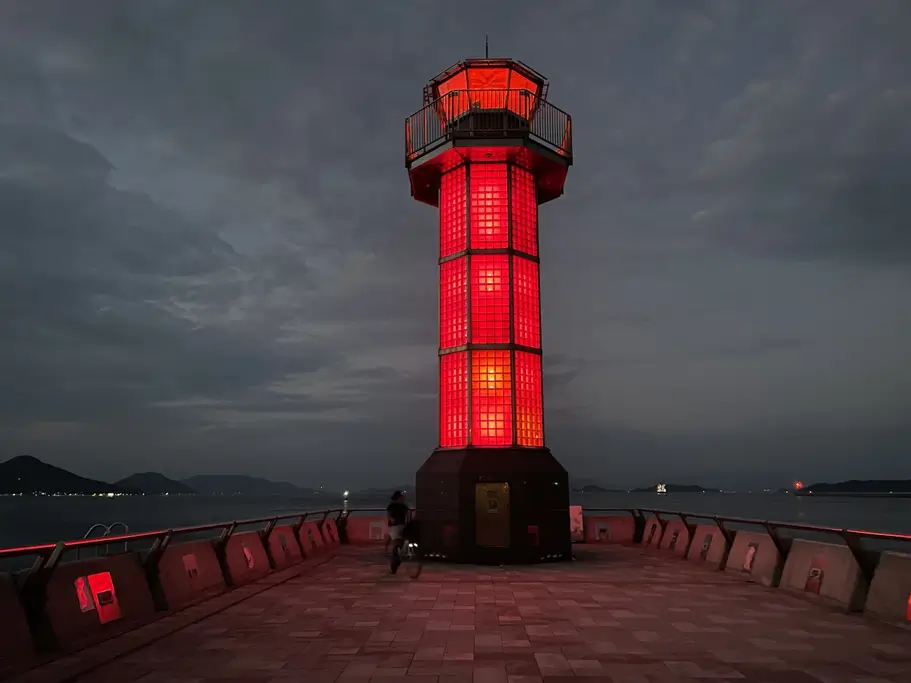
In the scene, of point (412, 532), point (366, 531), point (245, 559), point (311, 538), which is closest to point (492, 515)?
point (412, 532)

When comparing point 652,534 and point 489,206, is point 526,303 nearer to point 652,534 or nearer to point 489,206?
point 489,206

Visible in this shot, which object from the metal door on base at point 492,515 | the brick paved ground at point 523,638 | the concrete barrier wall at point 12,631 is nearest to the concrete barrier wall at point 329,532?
the metal door on base at point 492,515

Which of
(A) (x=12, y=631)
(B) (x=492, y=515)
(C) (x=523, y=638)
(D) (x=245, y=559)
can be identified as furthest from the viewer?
(B) (x=492, y=515)

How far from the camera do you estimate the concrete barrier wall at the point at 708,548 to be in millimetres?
18672

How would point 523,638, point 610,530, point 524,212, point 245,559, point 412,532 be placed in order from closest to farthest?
point 523,638 → point 245,559 → point 412,532 → point 524,212 → point 610,530

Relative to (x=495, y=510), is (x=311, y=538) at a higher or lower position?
lower

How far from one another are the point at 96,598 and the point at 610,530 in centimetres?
2097

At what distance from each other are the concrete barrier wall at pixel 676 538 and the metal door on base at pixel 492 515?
18.5 feet

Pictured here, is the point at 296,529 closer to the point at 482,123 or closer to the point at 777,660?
the point at 482,123

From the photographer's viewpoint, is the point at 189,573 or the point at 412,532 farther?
the point at 412,532

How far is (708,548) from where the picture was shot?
19.8 metres

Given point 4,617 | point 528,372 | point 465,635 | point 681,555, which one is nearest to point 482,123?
point 528,372

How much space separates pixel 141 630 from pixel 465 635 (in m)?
4.84

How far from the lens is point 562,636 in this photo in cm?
1016
